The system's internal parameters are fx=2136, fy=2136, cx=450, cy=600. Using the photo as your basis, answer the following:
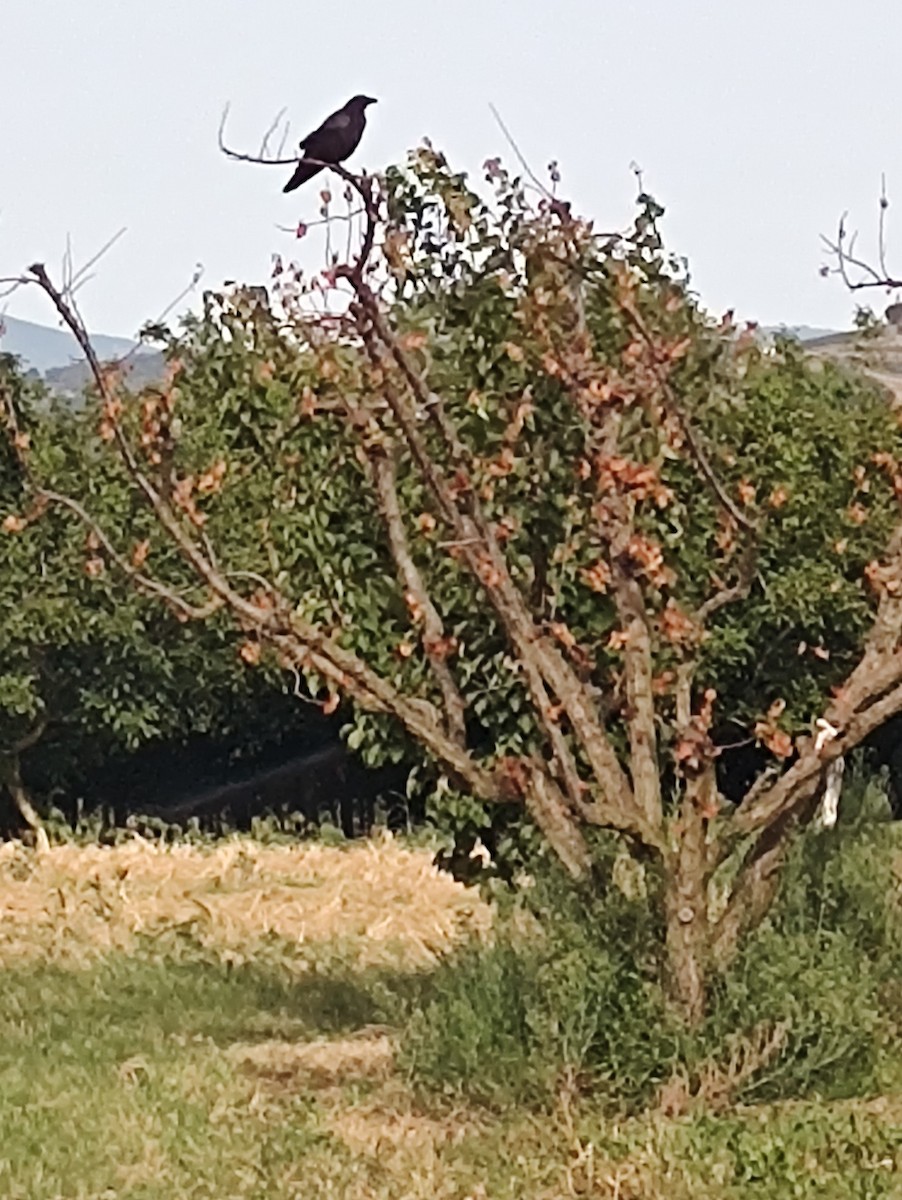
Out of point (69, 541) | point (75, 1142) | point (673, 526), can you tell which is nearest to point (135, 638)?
point (69, 541)

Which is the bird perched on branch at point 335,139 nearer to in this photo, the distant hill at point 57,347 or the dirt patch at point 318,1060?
the distant hill at point 57,347

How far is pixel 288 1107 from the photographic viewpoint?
638 centimetres

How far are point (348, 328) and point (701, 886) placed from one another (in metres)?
1.86

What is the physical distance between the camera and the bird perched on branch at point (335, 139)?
5.85m

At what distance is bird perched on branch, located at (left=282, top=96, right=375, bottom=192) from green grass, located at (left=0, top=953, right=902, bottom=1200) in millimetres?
2658

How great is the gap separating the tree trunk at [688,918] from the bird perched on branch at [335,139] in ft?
6.56

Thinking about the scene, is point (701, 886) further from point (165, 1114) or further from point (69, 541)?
point (69, 541)

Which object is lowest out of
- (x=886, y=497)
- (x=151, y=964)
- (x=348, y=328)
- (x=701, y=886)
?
(x=151, y=964)

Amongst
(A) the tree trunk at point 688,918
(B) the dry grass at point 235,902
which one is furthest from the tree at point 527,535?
(B) the dry grass at point 235,902

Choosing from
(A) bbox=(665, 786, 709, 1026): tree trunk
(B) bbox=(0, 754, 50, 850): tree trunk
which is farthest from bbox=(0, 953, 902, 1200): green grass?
(B) bbox=(0, 754, 50, 850): tree trunk

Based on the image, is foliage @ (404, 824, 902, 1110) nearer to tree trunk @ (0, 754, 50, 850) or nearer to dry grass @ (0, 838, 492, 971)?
dry grass @ (0, 838, 492, 971)

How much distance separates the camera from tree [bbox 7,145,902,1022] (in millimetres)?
5996

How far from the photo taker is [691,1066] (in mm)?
6008

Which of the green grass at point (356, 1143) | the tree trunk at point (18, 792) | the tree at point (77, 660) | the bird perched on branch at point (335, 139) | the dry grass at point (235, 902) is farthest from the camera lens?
the tree trunk at point (18, 792)
